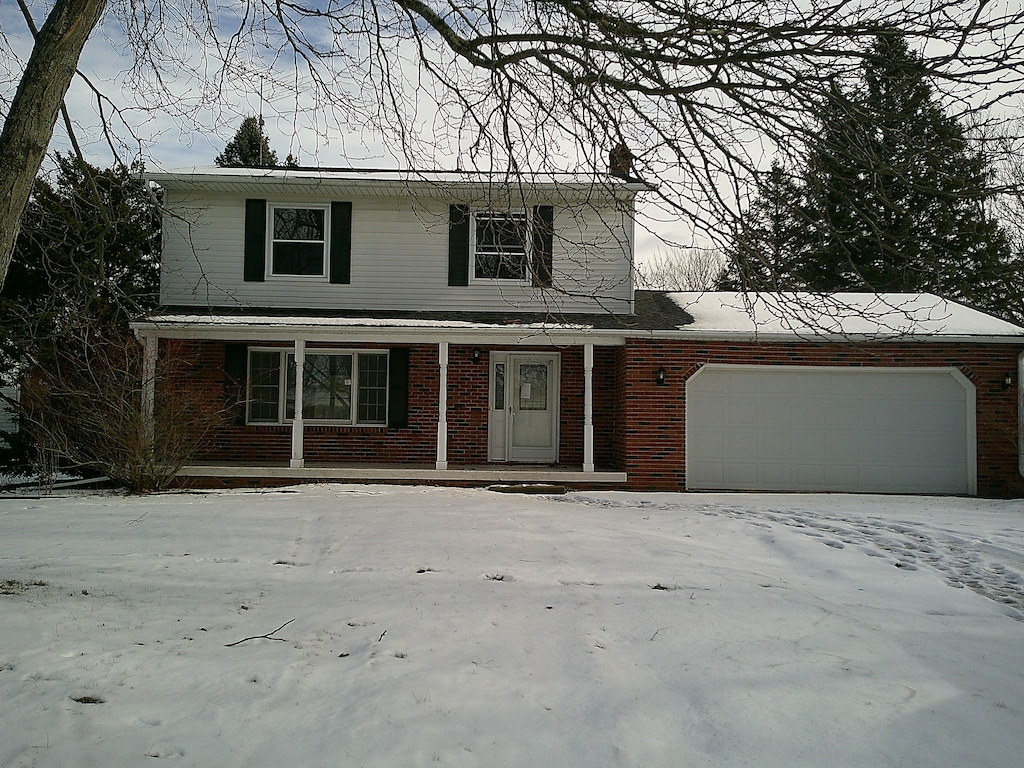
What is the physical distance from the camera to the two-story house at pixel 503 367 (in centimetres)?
1154

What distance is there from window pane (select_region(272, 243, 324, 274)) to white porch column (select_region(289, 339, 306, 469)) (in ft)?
5.09

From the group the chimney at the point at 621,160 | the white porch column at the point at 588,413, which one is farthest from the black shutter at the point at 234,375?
the chimney at the point at 621,160

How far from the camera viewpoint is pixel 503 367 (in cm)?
1305

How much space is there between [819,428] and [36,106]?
1106 centimetres

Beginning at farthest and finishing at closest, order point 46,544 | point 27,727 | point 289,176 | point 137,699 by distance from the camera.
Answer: point 289,176, point 46,544, point 137,699, point 27,727

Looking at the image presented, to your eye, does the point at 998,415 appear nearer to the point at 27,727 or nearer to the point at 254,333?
the point at 254,333

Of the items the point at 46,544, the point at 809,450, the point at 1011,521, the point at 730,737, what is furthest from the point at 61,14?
the point at 809,450

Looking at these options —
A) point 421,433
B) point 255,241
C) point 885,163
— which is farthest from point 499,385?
point 885,163

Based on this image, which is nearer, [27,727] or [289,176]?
[27,727]

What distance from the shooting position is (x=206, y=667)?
3939mm

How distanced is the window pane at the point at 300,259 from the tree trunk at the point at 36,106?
7956 millimetres

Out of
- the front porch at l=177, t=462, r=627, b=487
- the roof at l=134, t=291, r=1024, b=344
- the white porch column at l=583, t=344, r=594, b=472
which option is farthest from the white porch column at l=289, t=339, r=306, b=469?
the white porch column at l=583, t=344, r=594, b=472

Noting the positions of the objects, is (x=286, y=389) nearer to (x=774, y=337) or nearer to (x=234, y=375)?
(x=234, y=375)

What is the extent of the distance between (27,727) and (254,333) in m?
8.63
